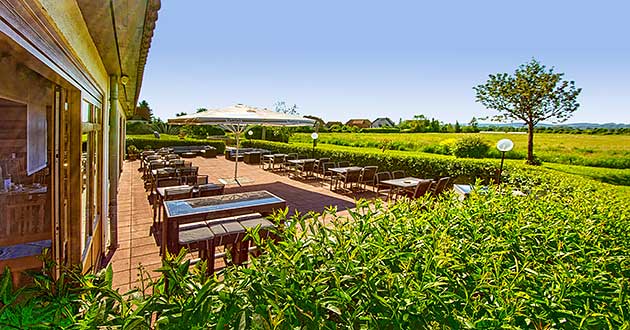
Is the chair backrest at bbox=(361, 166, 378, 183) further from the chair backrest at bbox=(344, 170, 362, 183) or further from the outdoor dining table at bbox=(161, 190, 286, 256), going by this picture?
the outdoor dining table at bbox=(161, 190, 286, 256)

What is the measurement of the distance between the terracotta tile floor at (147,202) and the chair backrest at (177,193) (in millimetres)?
718

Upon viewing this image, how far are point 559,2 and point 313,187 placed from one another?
25.2 ft

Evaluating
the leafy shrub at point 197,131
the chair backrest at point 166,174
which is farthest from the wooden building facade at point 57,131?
the leafy shrub at point 197,131

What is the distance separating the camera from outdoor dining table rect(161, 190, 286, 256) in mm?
4025

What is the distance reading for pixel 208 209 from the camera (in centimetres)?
435

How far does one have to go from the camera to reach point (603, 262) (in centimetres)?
167

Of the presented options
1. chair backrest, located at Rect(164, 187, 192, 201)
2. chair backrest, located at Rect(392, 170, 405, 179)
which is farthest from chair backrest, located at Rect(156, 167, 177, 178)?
chair backrest, located at Rect(392, 170, 405, 179)

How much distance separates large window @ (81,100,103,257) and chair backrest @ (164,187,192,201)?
1028 mm

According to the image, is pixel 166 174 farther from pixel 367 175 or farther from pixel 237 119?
pixel 367 175

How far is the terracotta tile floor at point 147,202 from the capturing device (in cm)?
447

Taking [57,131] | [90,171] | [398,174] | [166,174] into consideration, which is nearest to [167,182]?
[166,174]

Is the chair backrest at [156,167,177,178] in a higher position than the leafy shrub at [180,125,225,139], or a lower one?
lower

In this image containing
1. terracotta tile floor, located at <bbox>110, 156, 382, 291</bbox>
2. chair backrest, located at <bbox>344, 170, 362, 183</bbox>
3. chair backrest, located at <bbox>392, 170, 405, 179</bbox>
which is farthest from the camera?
chair backrest, located at <bbox>392, 170, 405, 179</bbox>

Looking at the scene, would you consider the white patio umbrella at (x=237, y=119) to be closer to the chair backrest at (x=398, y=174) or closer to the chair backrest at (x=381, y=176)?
the chair backrest at (x=381, y=176)
